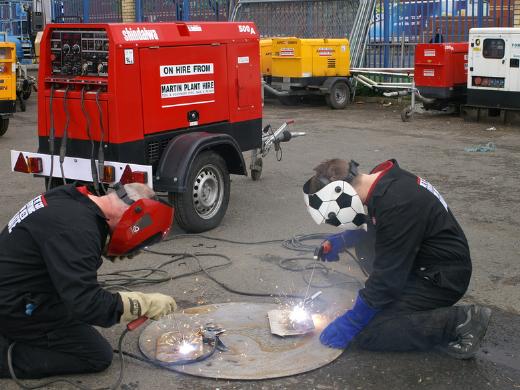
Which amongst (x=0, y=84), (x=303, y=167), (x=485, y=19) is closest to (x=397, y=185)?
(x=303, y=167)

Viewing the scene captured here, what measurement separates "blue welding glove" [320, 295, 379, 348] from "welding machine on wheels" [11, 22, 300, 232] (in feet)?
8.66

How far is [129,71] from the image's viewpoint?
277 inches

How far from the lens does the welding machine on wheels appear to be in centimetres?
707

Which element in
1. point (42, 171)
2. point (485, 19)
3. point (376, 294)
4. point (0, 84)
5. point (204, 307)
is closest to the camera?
point (376, 294)

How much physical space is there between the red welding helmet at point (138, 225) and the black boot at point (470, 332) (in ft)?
6.15

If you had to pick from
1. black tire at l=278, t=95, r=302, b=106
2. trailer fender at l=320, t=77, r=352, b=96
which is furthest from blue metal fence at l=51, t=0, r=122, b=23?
trailer fender at l=320, t=77, r=352, b=96

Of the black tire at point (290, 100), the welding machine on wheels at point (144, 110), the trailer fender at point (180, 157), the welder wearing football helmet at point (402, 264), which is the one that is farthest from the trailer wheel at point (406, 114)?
the welder wearing football helmet at point (402, 264)

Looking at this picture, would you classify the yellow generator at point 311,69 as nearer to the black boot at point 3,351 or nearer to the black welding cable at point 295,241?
the black welding cable at point 295,241

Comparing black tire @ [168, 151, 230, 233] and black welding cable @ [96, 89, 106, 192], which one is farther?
black tire @ [168, 151, 230, 233]

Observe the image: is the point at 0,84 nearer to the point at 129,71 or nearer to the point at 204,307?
the point at 129,71

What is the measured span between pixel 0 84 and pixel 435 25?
37.3 feet

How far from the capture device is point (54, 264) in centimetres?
392

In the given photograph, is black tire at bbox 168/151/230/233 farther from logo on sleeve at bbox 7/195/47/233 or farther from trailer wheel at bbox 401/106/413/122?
trailer wheel at bbox 401/106/413/122

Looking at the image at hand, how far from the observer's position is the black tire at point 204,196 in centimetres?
741
